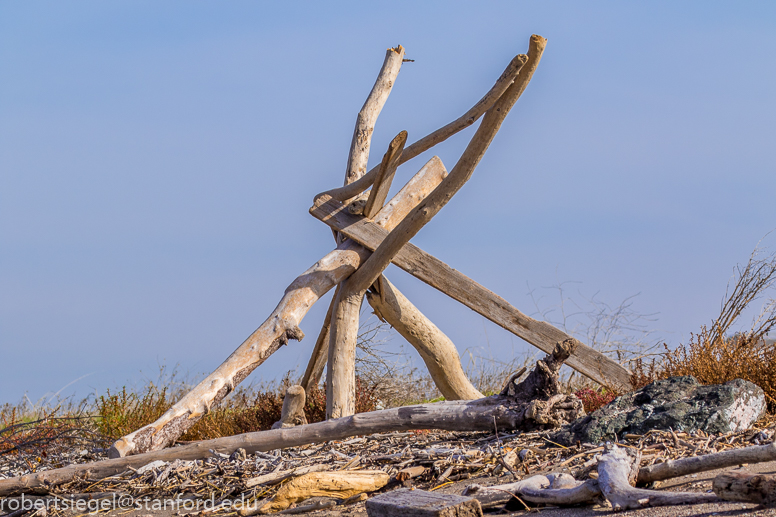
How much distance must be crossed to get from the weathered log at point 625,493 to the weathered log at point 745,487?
0.82 feet

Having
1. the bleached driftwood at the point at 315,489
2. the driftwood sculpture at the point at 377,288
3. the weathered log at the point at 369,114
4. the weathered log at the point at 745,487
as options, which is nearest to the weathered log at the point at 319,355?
the driftwood sculpture at the point at 377,288

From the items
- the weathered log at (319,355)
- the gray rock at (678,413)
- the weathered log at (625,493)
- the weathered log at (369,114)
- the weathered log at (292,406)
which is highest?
the weathered log at (369,114)

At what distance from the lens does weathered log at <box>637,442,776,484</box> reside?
3137 mm

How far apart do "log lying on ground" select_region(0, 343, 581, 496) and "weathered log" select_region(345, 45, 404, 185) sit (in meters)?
3.56

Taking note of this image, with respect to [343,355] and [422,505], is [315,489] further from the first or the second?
[343,355]

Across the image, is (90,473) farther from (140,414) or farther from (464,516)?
(464,516)

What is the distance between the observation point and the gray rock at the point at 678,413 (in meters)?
4.32

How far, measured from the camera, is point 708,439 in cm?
407

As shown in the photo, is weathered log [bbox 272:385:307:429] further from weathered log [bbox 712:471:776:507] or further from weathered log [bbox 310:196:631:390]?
weathered log [bbox 712:471:776:507]

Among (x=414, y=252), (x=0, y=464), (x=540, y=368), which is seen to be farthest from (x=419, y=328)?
(x=0, y=464)

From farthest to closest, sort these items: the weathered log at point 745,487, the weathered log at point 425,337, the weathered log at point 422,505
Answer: the weathered log at point 425,337 < the weathered log at point 422,505 < the weathered log at point 745,487

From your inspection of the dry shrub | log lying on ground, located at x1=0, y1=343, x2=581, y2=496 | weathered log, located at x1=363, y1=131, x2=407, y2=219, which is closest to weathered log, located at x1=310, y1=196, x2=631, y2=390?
weathered log, located at x1=363, y1=131, x2=407, y2=219

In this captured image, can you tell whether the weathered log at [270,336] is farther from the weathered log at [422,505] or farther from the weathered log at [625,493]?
the weathered log at [625,493]

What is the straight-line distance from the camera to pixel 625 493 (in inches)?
119
